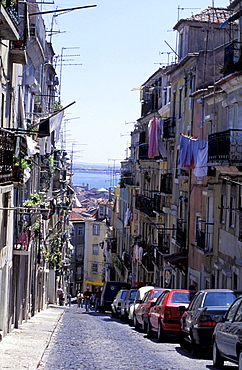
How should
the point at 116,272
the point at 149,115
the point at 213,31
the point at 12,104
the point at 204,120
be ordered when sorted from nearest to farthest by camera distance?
1. the point at 12,104
2. the point at 204,120
3. the point at 213,31
4. the point at 149,115
5. the point at 116,272

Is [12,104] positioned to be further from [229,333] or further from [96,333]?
[229,333]

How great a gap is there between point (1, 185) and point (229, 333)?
7.12 m

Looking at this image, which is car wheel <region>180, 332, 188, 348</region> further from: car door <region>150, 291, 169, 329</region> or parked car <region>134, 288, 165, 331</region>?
parked car <region>134, 288, 165, 331</region>

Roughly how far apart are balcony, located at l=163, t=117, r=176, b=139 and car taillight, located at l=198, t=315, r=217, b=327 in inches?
1072

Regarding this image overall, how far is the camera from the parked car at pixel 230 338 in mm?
12320

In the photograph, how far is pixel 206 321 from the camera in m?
16.0

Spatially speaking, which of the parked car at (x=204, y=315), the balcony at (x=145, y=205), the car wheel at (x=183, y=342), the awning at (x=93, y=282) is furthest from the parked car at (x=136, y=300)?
the awning at (x=93, y=282)

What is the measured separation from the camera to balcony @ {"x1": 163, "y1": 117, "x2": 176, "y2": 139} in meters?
42.7

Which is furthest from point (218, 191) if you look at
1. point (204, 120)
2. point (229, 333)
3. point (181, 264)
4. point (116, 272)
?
point (116, 272)

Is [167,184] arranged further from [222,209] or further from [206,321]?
[206,321]

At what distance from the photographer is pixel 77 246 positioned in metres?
106

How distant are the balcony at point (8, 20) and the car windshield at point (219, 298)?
7.73m

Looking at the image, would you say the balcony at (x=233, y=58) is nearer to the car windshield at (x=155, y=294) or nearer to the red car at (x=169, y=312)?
the car windshield at (x=155, y=294)

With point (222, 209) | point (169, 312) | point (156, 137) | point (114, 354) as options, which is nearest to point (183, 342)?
point (169, 312)
